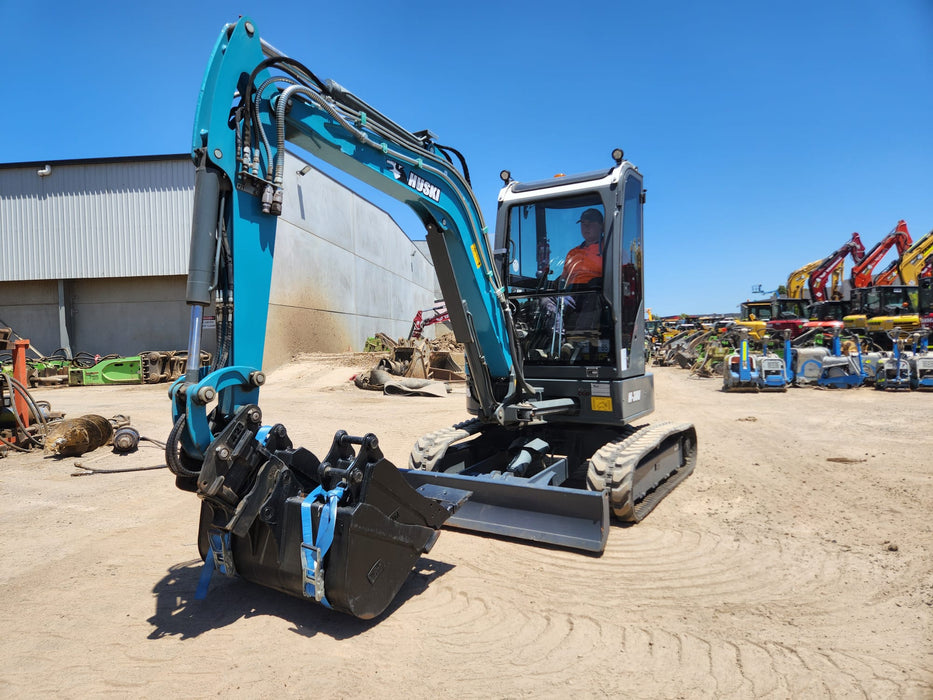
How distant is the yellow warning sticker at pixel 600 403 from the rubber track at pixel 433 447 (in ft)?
3.98

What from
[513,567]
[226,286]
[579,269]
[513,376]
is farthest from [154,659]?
[579,269]

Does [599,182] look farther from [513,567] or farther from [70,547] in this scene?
[70,547]

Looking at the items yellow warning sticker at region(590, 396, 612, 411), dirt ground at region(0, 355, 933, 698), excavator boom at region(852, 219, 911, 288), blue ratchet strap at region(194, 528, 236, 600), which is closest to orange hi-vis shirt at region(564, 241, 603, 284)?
yellow warning sticker at region(590, 396, 612, 411)

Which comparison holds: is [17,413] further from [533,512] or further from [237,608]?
[533,512]

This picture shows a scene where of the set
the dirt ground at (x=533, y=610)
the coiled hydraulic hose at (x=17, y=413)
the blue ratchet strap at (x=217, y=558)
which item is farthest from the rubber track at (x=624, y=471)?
the coiled hydraulic hose at (x=17, y=413)

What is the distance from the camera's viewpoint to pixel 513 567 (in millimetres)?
3992

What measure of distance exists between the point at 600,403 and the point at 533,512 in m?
1.25

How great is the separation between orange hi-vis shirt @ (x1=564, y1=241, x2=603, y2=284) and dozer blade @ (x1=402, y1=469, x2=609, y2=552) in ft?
6.37

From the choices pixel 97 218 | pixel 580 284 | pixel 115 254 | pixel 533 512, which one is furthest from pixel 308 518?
pixel 97 218

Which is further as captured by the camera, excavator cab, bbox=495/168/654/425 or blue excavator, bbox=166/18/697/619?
excavator cab, bbox=495/168/654/425

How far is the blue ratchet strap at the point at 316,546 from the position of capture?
3012 millimetres

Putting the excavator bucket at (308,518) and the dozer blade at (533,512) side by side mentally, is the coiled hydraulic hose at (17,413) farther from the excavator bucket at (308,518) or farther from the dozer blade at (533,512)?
the dozer blade at (533,512)

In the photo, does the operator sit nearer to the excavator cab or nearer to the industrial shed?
the excavator cab

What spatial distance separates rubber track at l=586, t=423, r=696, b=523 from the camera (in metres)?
4.49
